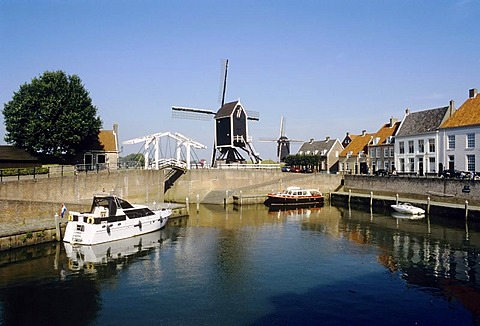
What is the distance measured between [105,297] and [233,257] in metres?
8.37

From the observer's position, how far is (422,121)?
→ 172ft

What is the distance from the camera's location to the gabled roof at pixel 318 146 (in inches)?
2926

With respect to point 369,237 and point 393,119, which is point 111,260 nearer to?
point 369,237

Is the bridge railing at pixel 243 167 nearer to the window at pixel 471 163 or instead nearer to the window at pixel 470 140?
the window at pixel 471 163

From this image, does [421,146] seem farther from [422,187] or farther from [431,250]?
[431,250]

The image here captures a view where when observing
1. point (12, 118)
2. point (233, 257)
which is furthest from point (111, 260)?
point (12, 118)

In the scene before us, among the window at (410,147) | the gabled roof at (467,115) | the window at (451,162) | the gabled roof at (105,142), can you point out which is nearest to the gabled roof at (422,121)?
the window at (410,147)

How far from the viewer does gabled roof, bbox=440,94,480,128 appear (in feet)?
141

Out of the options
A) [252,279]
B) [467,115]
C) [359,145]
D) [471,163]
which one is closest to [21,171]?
[252,279]

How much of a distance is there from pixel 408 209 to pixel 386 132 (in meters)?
27.3

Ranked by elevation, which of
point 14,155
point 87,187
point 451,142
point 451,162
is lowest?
point 87,187

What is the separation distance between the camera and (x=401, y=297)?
52.5 ft

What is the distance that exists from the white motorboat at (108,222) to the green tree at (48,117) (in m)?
15.7

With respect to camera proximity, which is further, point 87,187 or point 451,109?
point 451,109
